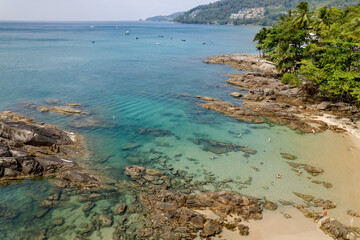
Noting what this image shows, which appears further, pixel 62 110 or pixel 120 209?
pixel 62 110

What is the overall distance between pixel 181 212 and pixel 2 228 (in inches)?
577

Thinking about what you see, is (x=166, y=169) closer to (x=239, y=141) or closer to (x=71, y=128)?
→ (x=239, y=141)

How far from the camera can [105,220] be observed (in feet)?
64.2

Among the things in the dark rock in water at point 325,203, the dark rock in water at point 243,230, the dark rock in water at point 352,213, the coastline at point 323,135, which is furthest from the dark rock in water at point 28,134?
the dark rock in water at point 352,213

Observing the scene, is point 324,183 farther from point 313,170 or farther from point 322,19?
point 322,19

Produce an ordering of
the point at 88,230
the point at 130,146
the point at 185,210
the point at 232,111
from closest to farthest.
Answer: the point at 88,230 < the point at 185,210 < the point at 130,146 < the point at 232,111

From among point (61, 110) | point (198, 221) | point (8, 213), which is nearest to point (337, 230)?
point (198, 221)

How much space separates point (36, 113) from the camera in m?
39.0

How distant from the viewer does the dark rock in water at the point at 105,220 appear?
19239 mm

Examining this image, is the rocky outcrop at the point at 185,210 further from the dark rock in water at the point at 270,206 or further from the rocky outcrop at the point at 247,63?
the rocky outcrop at the point at 247,63

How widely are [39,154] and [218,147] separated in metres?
22.4

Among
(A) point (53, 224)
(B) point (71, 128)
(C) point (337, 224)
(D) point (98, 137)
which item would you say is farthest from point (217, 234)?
(B) point (71, 128)

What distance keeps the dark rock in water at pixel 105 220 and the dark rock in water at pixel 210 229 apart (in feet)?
26.2

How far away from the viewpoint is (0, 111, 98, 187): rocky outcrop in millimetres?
23891
